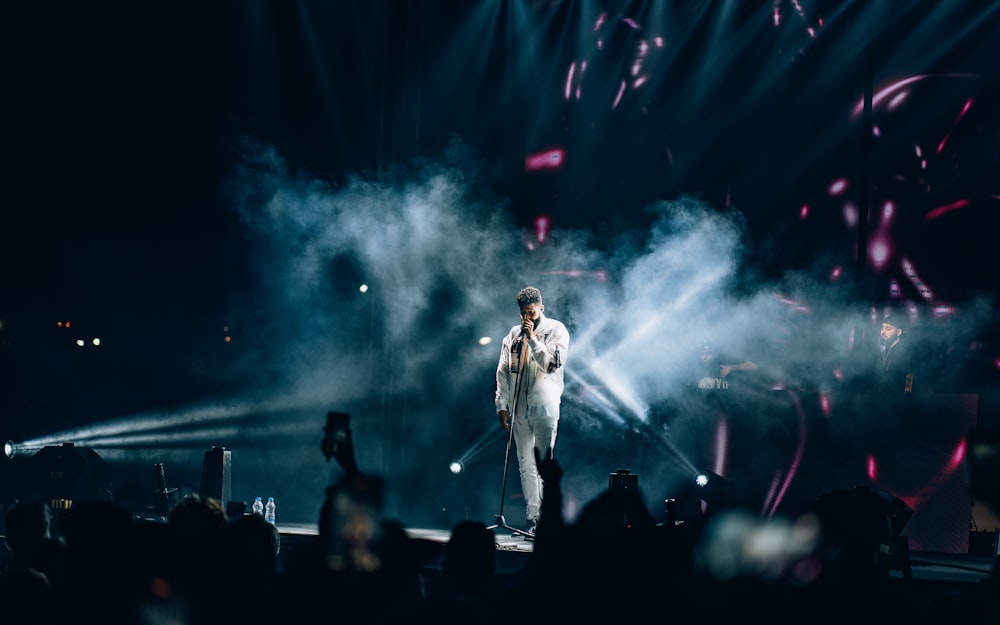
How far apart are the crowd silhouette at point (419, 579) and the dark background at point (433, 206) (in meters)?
5.31

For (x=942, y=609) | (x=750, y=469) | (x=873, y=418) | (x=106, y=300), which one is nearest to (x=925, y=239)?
(x=873, y=418)

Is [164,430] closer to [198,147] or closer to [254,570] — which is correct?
[198,147]

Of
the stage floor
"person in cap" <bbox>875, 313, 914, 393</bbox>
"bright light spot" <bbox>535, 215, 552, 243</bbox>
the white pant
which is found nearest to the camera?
the stage floor

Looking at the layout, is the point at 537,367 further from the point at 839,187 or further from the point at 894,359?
the point at 839,187

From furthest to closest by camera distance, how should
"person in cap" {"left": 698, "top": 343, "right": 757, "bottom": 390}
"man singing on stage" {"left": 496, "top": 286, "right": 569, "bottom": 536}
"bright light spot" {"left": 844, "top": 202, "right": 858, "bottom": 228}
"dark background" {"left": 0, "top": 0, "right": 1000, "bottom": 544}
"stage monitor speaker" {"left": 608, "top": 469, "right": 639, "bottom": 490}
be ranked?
1. "bright light spot" {"left": 844, "top": 202, "right": 858, "bottom": 228}
2. "dark background" {"left": 0, "top": 0, "right": 1000, "bottom": 544}
3. "person in cap" {"left": 698, "top": 343, "right": 757, "bottom": 390}
4. "man singing on stage" {"left": 496, "top": 286, "right": 569, "bottom": 536}
5. "stage monitor speaker" {"left": 608, "top": 469, "right": 639, "bottom": 490}

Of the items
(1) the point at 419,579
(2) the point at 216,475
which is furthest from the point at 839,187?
(1) the point at 419,579

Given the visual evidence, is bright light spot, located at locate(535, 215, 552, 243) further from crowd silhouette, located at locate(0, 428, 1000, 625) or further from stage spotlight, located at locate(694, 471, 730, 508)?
crowd silhouette, located at locate(0, 428, 1000, 625)

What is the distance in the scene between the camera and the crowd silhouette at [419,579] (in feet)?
7.76

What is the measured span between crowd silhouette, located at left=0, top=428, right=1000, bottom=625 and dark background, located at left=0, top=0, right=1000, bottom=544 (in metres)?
5.31

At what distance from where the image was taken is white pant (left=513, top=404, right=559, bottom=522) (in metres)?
6.24

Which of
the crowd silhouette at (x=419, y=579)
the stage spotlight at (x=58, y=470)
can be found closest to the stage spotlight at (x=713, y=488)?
the crowd silhouette at (x=419, y=579)

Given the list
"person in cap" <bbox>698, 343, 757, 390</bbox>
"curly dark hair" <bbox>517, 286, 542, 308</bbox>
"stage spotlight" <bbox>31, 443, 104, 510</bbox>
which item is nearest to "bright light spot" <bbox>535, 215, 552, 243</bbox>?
"person in cap" <bbox>698, 343, 757, 390</bbox>

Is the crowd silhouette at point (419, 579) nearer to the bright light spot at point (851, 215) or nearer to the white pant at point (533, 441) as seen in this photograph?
the white pant at point (533, 441)

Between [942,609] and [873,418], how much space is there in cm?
476
